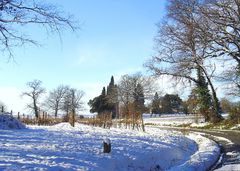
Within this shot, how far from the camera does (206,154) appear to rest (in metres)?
17.7

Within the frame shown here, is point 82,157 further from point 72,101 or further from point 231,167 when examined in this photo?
point 72,101

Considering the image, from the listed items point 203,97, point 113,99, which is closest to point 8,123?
point 203,97

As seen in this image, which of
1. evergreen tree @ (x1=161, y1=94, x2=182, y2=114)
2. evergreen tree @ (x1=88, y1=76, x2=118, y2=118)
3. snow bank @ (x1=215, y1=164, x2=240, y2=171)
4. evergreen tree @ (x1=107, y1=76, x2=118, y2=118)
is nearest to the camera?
snow bank @ (x1=215, y1=164, x2=240, y2=171)

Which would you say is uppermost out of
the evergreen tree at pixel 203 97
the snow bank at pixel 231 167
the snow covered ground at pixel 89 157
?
the evergreen tree at pixel 203 97

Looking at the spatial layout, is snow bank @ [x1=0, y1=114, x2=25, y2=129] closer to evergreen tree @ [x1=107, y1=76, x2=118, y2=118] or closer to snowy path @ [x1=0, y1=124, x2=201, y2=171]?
snowy path @ [x1=0, y1=124, x2=201, y2=171]

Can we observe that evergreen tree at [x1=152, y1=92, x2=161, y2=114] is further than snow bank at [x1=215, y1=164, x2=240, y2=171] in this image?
Yes

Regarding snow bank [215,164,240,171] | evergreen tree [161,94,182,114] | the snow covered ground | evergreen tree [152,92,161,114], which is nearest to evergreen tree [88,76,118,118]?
evergreen tree [152,92,161,114]

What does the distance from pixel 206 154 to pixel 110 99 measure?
8605 cm

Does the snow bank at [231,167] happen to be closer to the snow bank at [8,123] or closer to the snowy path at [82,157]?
the snowy path at [82,157]

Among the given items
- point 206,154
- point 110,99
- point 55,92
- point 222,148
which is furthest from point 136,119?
point 55,92

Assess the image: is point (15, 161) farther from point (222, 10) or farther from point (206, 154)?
point (222, 10)

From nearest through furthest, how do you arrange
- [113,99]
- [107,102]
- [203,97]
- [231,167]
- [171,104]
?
[231,167] → [203,97] → [113,99] → [107,102] → [171,104]

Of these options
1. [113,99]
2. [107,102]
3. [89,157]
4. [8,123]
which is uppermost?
[113,99]

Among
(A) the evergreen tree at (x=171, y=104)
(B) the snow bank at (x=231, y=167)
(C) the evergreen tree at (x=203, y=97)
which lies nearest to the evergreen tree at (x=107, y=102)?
(A) the evergreen tree at (x=171, y=104)
